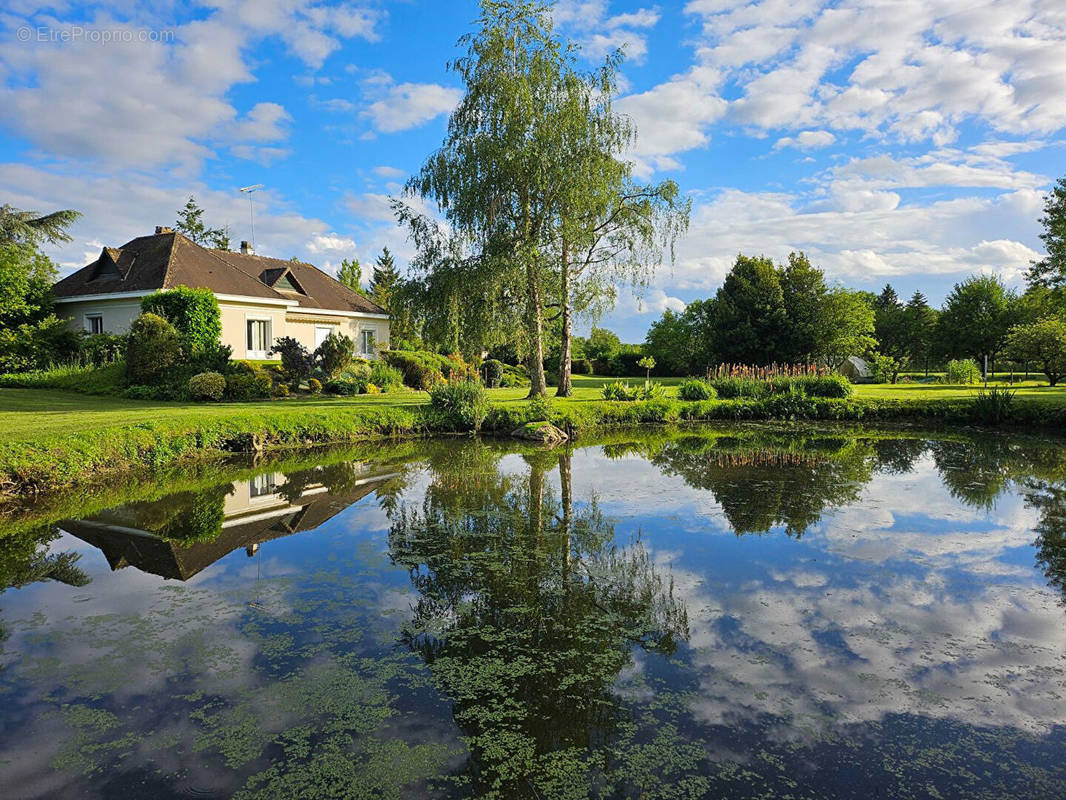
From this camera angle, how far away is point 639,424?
1891 cm

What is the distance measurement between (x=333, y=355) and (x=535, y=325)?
704cm

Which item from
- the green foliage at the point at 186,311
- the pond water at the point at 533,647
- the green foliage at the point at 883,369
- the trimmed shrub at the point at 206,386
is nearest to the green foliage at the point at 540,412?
the pond water at the point at 533,647

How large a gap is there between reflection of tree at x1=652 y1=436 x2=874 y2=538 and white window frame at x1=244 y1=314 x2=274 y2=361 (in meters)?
15.0

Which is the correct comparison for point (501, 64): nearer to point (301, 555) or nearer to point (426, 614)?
point (301, 555)

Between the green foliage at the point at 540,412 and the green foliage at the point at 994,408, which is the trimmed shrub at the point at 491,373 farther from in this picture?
the green foliage at the point at 994,408

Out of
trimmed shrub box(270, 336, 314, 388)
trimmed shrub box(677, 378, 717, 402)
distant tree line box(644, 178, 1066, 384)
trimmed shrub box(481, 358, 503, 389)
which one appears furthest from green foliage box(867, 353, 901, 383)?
trimmed shrub box(270, 336, 314, 388)

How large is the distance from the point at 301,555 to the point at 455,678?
11.0 ft

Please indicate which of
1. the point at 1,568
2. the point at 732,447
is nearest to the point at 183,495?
the point at 1,568

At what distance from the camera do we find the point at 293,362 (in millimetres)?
20703

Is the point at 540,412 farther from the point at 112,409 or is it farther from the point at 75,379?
the point at 75,379

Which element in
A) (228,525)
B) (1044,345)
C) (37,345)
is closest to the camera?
(228,525)

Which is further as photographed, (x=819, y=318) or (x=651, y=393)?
(x=819, y=318)

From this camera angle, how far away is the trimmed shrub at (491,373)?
28419 mm

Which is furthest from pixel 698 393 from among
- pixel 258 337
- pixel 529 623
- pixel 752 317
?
pixel 529 623
